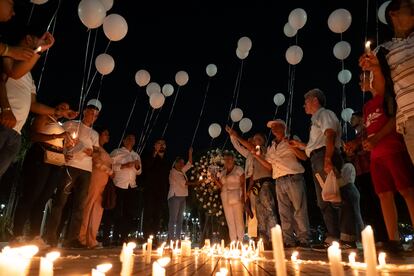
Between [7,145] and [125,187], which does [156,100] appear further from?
[7,145]

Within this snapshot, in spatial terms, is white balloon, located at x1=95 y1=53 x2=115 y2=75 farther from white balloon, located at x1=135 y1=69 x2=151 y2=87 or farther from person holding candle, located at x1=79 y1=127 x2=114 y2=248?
person holding candle, located at x1=79 y1=127 x2=114 y2=248

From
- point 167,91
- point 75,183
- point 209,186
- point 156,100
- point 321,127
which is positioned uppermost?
point 167,91

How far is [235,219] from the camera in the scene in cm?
717

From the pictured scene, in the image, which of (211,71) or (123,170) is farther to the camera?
(211,71)

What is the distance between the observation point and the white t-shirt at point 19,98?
10.1 feet

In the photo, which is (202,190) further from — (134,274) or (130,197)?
(134,274)

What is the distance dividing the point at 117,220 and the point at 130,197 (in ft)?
1.68

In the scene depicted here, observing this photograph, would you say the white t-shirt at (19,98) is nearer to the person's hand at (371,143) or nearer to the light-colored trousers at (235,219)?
the person's hand at (371,143)

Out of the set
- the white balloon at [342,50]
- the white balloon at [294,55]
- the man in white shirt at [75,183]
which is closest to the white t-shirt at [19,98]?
the man in white shirt at [75,183]

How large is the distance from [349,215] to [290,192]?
104 centimetres

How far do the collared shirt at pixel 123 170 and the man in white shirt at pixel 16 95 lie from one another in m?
3.15

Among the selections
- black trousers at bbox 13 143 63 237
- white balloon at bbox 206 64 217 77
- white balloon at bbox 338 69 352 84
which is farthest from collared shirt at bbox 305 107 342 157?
white balloon at bbox 206 64 217 77

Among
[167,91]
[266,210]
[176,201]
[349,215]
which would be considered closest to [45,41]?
[349,215]

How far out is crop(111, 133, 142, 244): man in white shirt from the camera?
6.49 meters
